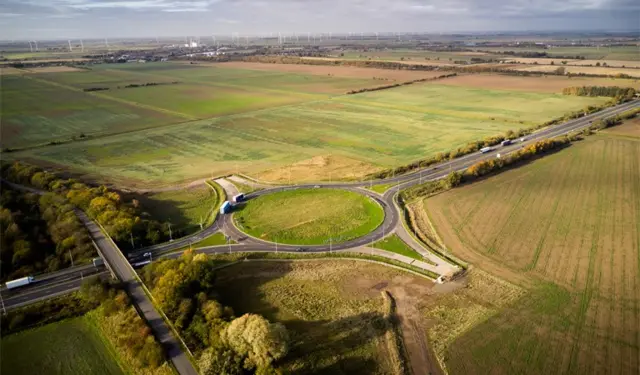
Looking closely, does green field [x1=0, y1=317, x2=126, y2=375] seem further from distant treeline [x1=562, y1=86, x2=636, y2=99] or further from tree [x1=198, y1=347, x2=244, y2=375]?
distant treeline [x1=562, y1=86, x2=636, y2=99]

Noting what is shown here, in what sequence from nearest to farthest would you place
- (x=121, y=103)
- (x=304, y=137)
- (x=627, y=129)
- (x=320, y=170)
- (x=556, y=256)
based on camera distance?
(x=556, y=256), (x=320, y=170), (x=304, y=137), (x=627, y=129), (x=121, y=103)

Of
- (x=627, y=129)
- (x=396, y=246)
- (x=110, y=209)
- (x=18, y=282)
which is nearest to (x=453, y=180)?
(x=396, y=246)

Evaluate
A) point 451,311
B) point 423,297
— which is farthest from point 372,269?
point 451,311

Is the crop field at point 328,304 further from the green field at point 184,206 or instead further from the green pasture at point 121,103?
the green pasture at point 121,103

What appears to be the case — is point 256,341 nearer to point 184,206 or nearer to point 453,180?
point 184,206

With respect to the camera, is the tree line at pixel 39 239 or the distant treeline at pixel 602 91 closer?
the tree line at pixel 39 239

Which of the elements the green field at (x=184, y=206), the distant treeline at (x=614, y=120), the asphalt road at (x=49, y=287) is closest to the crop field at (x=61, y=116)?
the green field at (x=184, y=206)
